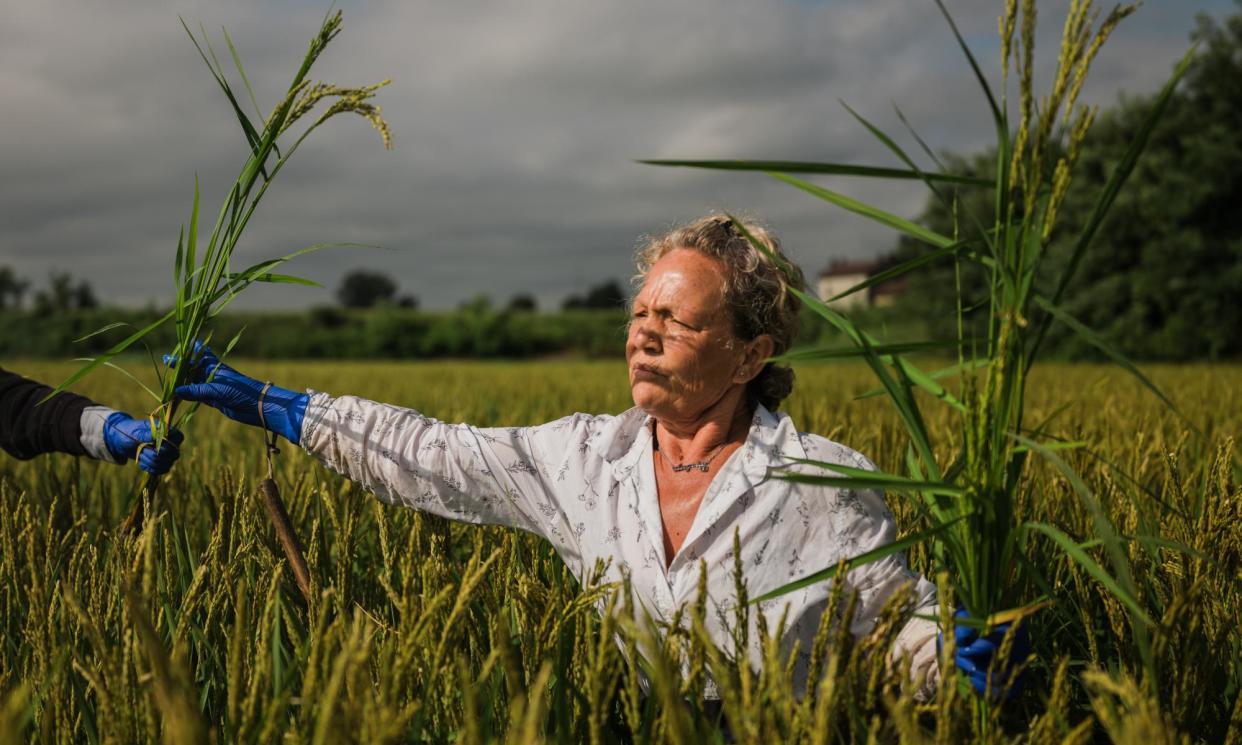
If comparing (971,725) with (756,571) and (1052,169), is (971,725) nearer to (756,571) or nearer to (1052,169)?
(756,571)

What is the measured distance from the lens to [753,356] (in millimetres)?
2068

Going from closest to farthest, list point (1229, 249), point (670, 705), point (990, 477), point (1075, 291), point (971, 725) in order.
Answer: point (670, 705) → point (990, 477) → point (971, 725) → point (1229, 249) → point (1075, 291)

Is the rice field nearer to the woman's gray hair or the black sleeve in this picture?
the black sleeve

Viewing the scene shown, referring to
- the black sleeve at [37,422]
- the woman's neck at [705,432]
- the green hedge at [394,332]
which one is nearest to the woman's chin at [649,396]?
the woman's neck at [705,432]

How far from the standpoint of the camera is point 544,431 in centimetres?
214

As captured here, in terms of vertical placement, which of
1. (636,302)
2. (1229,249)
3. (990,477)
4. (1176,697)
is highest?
(1229,249)

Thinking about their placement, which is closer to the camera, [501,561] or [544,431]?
[501,561]

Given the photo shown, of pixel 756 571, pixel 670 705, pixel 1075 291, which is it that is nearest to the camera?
pixel 670 705

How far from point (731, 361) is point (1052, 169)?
3.03ft

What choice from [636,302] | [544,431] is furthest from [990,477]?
[544,431]

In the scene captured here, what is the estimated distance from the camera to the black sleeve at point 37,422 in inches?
87.0

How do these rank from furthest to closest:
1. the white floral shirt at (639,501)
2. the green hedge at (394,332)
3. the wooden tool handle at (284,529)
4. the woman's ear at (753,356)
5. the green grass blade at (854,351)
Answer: the green hedge at (394,332)
the woman's ear at (753,356)
the wooden tool handle at (284,529)
the white floral shirt at (639,501)
the green grass blade at (854,351)

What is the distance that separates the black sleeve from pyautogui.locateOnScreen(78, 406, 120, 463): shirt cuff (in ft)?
0.07

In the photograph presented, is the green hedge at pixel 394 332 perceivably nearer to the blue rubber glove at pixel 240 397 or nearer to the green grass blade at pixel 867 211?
the blue rubber glove at pixel 240 397
